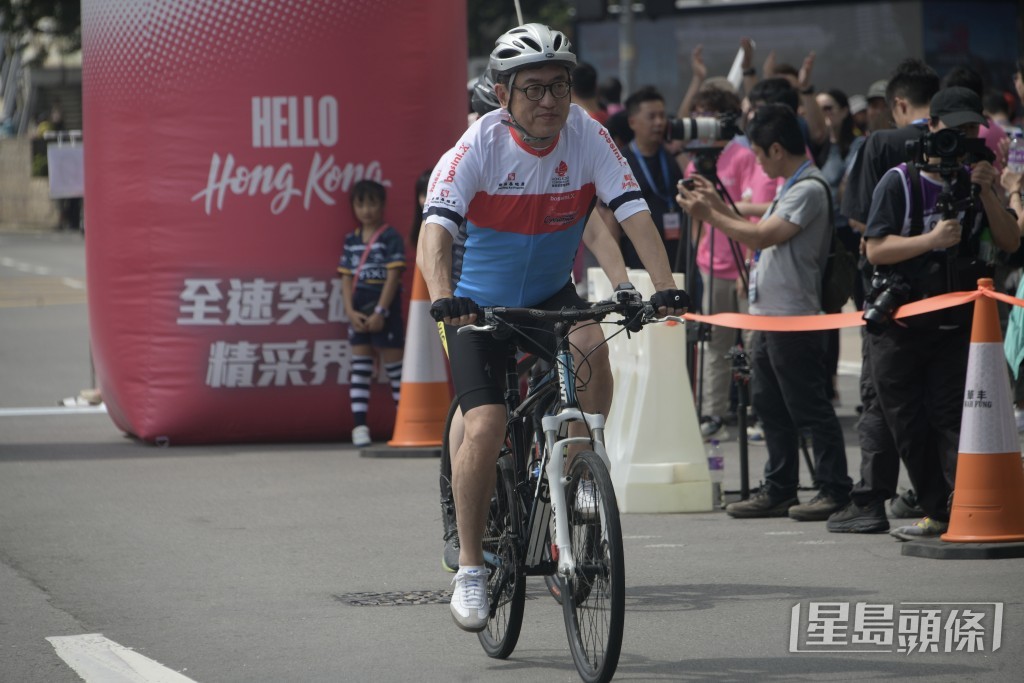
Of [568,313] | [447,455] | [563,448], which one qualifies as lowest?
[447,455]

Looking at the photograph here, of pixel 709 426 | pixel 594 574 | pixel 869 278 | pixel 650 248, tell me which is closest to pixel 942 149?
pixel 869 278

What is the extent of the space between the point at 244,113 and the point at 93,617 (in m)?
4.88

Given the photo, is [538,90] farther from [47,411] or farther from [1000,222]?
[47,411]

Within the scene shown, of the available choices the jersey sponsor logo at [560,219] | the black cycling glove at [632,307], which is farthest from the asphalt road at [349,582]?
the jersey sponsor logo at [560,219]

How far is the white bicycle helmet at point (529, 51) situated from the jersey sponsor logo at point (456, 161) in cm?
27

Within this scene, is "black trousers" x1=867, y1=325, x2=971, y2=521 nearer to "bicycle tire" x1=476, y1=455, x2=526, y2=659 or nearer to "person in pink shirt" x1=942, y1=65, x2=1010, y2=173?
"person in pink shirt" x1=942, y1=65, x2=1010, y2=173

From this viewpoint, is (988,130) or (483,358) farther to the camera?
(988,130)

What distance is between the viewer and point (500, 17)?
37781mm

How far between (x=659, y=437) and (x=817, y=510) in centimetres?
86

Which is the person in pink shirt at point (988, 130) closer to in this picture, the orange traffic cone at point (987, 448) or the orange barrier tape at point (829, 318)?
the orange barrier tape at point (829, 318)

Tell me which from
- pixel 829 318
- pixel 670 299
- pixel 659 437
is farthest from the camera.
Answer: pixel 659 437

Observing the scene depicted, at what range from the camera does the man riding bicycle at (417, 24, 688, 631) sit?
5.73 m

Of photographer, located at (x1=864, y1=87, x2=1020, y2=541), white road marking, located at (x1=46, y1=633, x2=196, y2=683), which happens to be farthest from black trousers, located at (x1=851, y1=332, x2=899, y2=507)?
white road marking, located at (x1=46, y1=633, x2=196, y2=683)

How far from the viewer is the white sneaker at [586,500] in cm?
536
